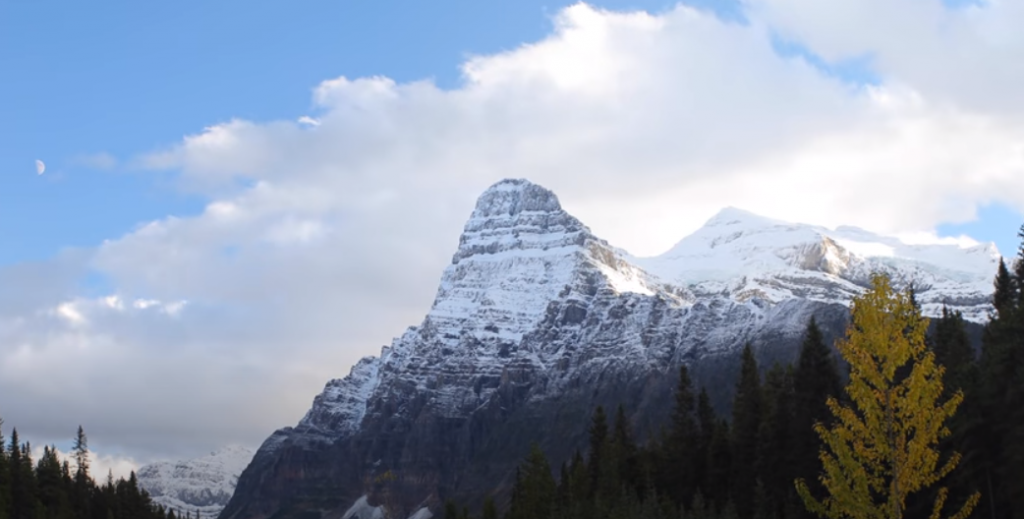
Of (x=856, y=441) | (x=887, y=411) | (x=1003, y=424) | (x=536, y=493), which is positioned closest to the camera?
(x=887, y=411)

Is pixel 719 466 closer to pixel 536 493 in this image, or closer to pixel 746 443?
pixel 746 443

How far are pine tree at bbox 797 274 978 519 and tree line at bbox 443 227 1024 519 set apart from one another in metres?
0.05

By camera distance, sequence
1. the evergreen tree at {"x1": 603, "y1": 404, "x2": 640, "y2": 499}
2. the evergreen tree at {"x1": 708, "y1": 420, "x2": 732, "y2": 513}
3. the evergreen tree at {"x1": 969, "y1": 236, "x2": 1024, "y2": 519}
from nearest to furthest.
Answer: the evergreen tree at {"x1": 969, "y1": 236, "x2": 1024, "y2": 519} → the evergreen tree at {"x1": 708, "y1": 420, "x2": 732, "y2": 513} → the evergreen tree at {"x1": 603, "y1": 404, "x2": 640, "y2": 499}

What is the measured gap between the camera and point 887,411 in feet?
169

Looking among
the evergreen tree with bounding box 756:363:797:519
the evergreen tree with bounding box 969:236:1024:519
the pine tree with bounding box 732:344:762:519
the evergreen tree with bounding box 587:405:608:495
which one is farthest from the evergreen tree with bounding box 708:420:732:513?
the evergreen tree with bounding box 969:236:1024:519

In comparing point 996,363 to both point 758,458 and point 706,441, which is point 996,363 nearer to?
point 758,458

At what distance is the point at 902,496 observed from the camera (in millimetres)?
51500

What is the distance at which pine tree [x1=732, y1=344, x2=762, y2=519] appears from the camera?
118031mm

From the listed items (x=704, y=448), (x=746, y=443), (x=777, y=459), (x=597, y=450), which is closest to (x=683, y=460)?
(x=704, y=448)

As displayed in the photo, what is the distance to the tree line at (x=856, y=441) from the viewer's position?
5156cm

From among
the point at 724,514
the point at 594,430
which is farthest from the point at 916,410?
the point at 594,430

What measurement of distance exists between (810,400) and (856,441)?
53.7 m

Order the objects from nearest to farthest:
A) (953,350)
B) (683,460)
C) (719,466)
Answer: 1. (953,350)
2. (719,466)
3. (683,460)

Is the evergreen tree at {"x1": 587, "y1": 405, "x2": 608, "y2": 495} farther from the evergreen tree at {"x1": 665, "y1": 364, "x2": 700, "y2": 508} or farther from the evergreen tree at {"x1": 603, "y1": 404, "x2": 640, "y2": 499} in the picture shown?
the evergreen tree at {"x1": 665, "y1": 364, "x2": 700, "y2": 508}
